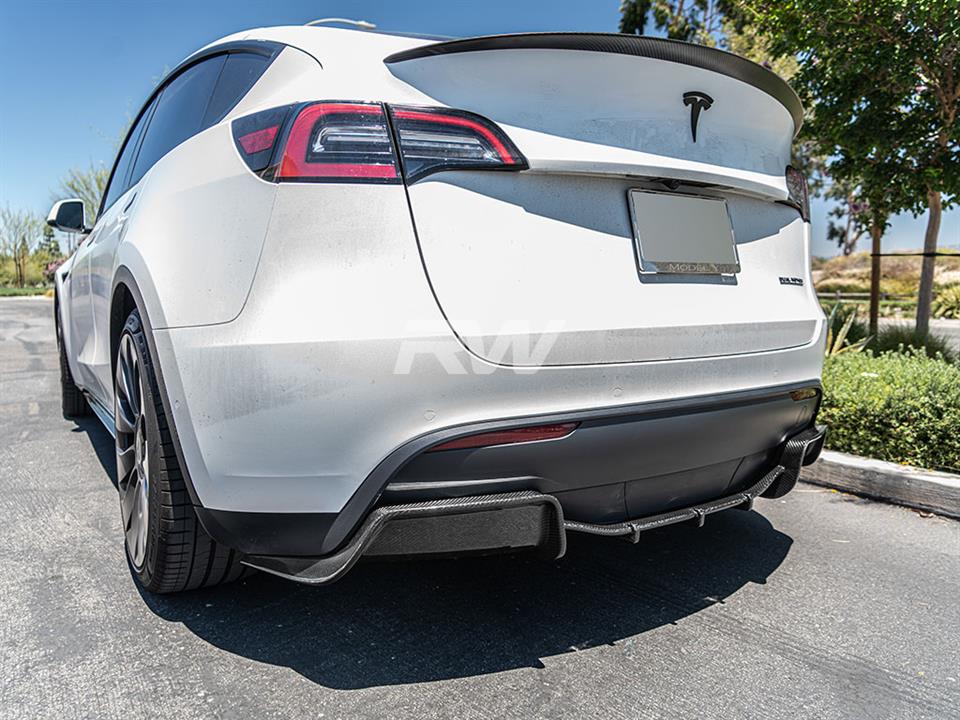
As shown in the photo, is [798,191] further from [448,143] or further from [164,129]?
[164,129]

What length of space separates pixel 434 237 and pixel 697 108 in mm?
866

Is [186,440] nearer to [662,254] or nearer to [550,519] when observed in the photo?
[550,519]

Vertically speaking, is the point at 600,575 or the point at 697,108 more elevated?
the point at 697,108

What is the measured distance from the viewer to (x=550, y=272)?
5.99 ft

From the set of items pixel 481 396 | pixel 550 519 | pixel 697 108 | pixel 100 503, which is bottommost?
pixel 100 503

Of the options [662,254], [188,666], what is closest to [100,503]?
[188,666]

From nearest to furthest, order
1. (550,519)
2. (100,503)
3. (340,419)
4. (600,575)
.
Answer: (340,419)
(550,519)
(600,575)
(100,503)

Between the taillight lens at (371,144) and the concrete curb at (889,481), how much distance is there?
8.68ft

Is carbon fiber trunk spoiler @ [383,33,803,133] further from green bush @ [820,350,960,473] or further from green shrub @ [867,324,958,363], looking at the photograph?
green shrub @ [867,324,958,363]

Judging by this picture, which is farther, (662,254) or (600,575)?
(600,575)

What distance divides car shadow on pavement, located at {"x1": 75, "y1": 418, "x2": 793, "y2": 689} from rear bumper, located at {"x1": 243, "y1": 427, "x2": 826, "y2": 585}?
7.4 inches

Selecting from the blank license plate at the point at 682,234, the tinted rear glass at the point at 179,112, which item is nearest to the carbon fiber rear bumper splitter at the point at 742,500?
the blank license plate at the point at 682,234

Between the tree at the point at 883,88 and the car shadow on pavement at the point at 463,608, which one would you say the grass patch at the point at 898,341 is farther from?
the car shadow on pavement at the point at 463,608

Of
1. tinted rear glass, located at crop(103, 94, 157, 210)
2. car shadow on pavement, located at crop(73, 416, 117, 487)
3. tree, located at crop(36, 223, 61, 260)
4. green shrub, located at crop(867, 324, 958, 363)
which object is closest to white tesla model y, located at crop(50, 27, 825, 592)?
tinted rear glass, located at crop(103, 94, 157, 210)
